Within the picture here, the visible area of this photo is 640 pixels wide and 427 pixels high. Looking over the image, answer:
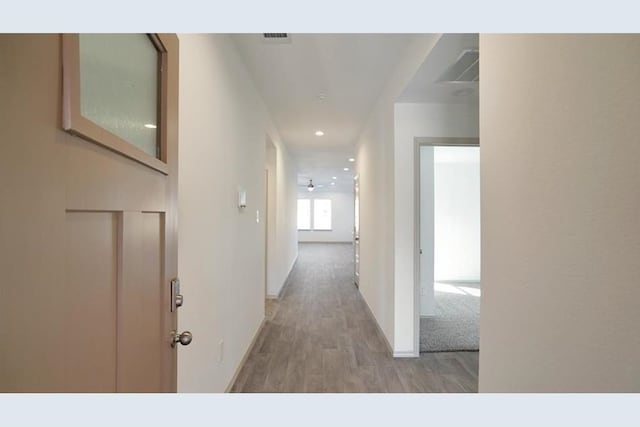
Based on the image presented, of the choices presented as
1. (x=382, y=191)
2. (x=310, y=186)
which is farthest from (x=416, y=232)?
(x=310, y=186)

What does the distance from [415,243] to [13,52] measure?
285 cm

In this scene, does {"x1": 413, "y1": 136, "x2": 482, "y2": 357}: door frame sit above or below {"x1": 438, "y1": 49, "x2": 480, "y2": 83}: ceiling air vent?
below

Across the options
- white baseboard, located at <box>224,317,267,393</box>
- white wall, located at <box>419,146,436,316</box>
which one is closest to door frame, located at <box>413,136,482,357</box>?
white wall, located at <box>419,146,436,316</box>

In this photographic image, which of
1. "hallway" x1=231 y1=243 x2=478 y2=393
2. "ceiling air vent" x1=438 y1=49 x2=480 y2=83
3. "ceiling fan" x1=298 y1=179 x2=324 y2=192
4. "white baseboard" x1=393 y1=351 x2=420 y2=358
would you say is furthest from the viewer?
"ceiling fan" x1=298 y1=179 x2=324 y2=192

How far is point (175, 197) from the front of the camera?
3.60 feet

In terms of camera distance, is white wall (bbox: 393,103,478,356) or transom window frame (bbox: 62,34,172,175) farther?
white wall (bbox: 393,103,478,356)

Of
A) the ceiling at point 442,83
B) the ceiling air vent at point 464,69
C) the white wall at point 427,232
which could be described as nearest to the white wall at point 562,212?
the ceiling at point 442,83

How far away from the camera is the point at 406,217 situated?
9.46ft

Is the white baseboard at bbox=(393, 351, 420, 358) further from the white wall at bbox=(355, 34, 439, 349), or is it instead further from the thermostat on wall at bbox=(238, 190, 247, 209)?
Answer: the thermostat on wall at bbox=(238, 190, 247, 209)

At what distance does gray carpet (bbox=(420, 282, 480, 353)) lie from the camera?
3131 millimetres

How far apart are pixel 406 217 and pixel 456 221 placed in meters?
3.83

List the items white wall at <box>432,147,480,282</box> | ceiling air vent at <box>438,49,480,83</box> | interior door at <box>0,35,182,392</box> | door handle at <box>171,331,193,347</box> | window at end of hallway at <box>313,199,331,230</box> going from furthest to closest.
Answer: window at end of hallway at <box>313,199,331,230</box>
white wall at <box>432,147,480,282</box>
ceiling air vent at <box>438,49,480,83</box>
door handle at <box>171,331,193,347</box>
interior door at <box>0,35,182,392</box>

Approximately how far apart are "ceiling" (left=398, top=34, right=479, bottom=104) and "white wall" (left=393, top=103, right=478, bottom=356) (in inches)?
6.1

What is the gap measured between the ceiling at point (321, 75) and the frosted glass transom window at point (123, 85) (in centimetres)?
148
